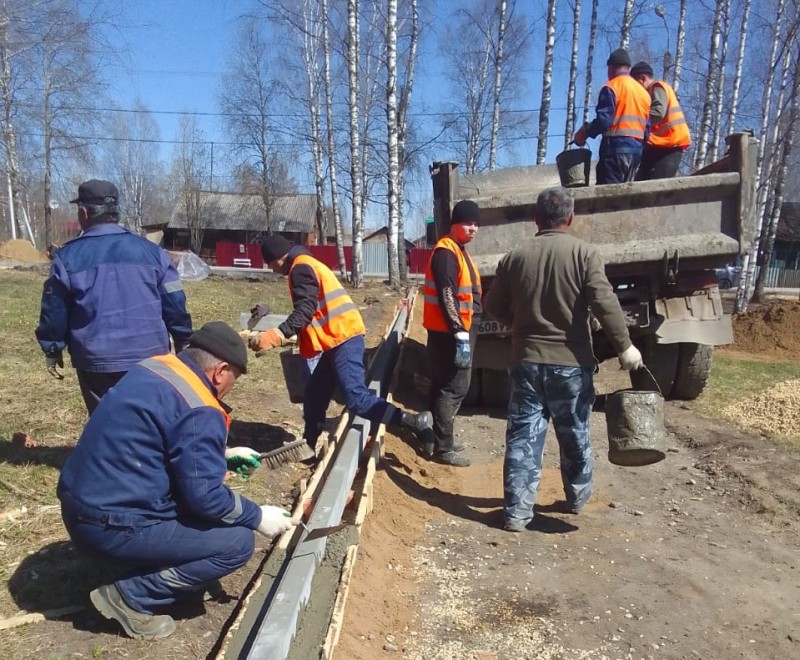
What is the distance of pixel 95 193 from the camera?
156 inches

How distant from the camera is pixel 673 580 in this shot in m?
3.55

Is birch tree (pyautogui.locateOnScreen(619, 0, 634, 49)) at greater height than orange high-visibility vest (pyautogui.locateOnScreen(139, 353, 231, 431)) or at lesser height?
greater

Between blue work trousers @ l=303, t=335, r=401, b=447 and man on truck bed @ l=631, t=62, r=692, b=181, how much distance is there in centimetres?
370

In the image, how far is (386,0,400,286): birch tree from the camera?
1708cm

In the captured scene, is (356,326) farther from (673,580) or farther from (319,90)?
(319,90)

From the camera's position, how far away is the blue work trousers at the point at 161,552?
2707 mm

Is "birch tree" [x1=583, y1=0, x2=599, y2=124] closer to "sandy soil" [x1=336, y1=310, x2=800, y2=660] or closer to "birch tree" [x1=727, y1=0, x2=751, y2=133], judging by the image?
"birch tree" [x1=727, y1=0, x2=751, y2=133]

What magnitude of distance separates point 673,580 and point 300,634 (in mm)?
1939

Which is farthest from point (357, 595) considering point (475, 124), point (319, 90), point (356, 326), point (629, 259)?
point (475, 124)

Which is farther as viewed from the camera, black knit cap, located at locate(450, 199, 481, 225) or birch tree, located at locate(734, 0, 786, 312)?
birch tree, located at locate(734, 0, 786, 312)

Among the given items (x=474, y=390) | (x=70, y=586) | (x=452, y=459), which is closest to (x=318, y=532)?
(x=70, y=586)

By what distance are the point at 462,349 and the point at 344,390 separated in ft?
2.97

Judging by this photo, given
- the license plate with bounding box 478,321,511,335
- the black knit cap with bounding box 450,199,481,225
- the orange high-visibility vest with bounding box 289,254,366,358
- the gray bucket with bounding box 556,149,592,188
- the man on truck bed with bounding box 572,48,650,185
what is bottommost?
the license plate with bounding box 478,321,511,335

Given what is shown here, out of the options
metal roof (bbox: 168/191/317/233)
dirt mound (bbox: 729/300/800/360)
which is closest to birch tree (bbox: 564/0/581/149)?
dirt mound (bbox: 729/300/800/360)
